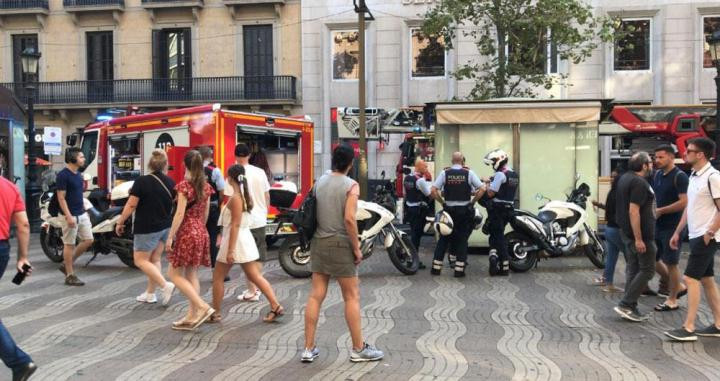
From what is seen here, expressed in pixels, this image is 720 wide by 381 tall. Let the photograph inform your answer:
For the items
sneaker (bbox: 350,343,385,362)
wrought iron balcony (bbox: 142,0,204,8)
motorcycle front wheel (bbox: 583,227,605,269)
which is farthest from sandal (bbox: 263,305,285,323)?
wrought iron balcony (bbox: 142,0,204,8)

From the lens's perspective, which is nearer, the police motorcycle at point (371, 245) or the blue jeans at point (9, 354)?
the blue jeans at point (9, 354)

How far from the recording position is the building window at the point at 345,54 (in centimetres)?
2689

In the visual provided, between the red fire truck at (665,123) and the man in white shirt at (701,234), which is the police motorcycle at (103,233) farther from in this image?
the red fire truck at (665,123)

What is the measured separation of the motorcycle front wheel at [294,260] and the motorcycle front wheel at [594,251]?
14.1 feet

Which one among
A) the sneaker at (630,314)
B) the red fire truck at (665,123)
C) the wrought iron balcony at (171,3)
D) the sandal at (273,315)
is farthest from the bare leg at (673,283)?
the wrought iron balcony at (171,3)

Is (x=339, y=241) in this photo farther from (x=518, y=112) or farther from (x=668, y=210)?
(x=518, y=112)

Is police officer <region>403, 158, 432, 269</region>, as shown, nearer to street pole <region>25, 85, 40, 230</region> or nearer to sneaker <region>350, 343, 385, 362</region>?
sneaker <region>350, 343, 385, 362</region>

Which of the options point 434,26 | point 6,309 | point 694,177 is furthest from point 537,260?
point 434,26

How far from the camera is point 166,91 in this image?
2845 centimetres

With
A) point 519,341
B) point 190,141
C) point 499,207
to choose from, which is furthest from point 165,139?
point 519,341

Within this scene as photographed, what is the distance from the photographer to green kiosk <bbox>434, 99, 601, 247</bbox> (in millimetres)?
12078

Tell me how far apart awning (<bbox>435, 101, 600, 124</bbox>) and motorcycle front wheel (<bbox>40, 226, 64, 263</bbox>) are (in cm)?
659

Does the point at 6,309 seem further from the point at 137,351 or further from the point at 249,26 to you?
the point at 249,26

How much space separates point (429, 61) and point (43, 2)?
16.1m
